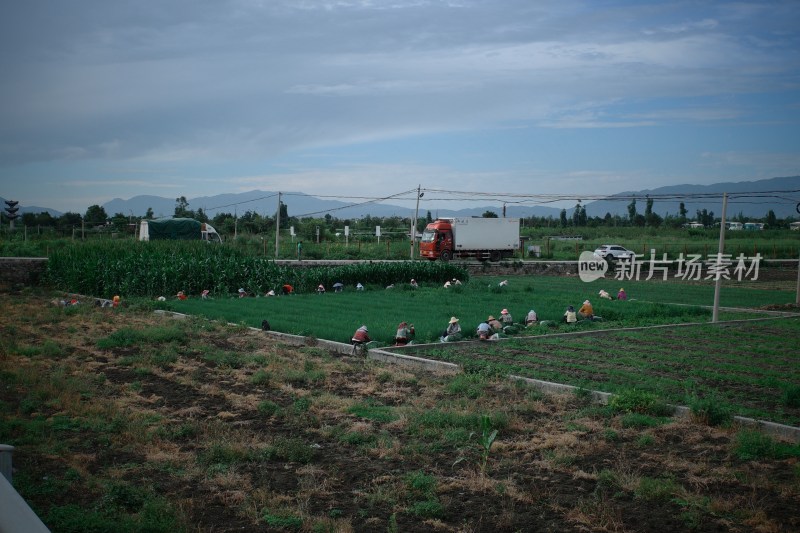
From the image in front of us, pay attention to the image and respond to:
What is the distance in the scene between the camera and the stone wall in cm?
2778

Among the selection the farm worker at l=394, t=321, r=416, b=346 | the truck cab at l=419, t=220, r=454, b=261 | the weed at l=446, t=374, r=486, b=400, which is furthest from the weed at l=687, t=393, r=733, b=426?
the truck cab at l=419, t=220, r=454, b=261

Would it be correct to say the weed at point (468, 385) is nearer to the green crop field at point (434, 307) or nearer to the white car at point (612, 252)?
the green crop field at point (434, 307)

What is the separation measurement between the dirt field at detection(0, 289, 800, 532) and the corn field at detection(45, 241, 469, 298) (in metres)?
12.9

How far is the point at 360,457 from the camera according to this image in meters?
7.88

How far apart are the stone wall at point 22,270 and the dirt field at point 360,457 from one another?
17.9 m

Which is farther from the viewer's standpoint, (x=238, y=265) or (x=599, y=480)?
(x=238, y=265)

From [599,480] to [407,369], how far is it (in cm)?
602

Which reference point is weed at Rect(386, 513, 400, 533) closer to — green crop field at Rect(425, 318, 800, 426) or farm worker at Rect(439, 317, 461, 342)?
green crop field at Rect(425, 318, 800, 426)

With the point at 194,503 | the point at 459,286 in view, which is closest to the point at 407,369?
the point at 194,503

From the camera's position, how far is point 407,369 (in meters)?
12.8

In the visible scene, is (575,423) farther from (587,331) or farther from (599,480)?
(587,331)

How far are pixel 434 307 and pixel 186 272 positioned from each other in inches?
391

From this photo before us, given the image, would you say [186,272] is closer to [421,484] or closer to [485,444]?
[485,444]

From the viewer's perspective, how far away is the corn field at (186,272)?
2489cm
